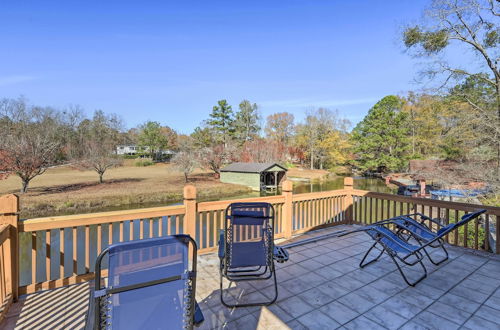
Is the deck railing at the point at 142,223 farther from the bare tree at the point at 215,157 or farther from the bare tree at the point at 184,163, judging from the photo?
the bare tree at the point at 215,157

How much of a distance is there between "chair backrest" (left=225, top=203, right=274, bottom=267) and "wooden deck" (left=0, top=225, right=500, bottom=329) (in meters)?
0.39

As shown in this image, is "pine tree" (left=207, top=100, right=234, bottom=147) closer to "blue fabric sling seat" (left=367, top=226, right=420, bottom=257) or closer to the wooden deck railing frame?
"blue fabric sling seat" (left=367, top=226, right=420, bottom=257)

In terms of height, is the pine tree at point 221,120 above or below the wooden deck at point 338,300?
above

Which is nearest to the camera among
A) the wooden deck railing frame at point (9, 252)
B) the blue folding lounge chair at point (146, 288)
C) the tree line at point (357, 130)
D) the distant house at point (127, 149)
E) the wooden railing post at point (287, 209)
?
the blue folding lounge chair at point (146, 288)

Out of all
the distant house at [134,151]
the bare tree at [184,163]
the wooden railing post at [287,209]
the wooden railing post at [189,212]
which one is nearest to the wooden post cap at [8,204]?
the wooden railing post at [189,212]

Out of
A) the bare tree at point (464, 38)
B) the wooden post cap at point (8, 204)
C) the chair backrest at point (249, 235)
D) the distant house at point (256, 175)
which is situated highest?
the bare tree at point (464, 38)

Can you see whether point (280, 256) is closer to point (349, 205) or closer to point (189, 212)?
point (189, 212)

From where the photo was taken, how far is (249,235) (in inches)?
105

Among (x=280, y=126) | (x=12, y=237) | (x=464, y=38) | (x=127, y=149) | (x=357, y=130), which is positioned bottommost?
(x=12, y=237)

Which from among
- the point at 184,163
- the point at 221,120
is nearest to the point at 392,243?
the point at 184,163

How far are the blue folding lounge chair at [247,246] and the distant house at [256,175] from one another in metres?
17.4

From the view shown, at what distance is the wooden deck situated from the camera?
6.82 feet

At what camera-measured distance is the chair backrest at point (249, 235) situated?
2.42 meters

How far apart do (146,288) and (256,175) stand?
62.8ft
